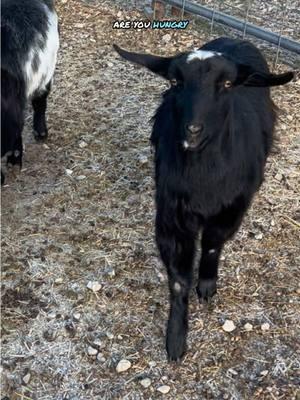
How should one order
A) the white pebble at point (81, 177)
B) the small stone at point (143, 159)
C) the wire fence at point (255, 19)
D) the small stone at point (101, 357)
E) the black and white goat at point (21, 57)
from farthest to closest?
the wire fence at point (255, 19), the small stone at point (143, 159), the white pebble at point (81, 177), the black and white goat at point (21, 57), the small stone at point (101, 357)

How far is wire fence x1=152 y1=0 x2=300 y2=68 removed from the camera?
5.42m

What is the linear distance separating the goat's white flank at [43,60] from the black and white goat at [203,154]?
3.36 feet

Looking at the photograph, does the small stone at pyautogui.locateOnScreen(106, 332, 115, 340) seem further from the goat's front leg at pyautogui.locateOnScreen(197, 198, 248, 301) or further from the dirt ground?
the goat's front leg at pyautogui.locateOnScreen(197, 198, 248, 301)

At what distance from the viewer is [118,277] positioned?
3580 mm

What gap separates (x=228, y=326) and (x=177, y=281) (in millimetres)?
434

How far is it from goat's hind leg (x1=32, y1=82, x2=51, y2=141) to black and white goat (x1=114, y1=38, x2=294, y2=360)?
1.39 metres

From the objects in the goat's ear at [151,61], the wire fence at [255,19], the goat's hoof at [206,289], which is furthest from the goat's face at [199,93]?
the wire fence at [255,19]

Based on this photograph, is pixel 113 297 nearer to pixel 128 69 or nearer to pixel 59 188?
pixel 59 188

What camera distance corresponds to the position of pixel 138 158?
4430 mm

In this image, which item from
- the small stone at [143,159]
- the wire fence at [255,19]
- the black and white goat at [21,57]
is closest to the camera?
the black and white goat at [21,57]

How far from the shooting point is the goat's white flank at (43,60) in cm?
384

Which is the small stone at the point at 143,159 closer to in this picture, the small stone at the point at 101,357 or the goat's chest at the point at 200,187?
the goat's chest at the point at 200,187

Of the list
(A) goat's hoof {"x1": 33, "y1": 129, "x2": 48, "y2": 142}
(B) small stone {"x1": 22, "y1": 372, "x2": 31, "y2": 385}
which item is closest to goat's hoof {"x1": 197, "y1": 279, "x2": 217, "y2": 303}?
(B) small stone {"x1": 22, "y1": 372, "x2": 31, "y2": 385}

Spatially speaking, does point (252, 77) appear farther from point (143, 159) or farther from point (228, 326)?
point (143, 159)
